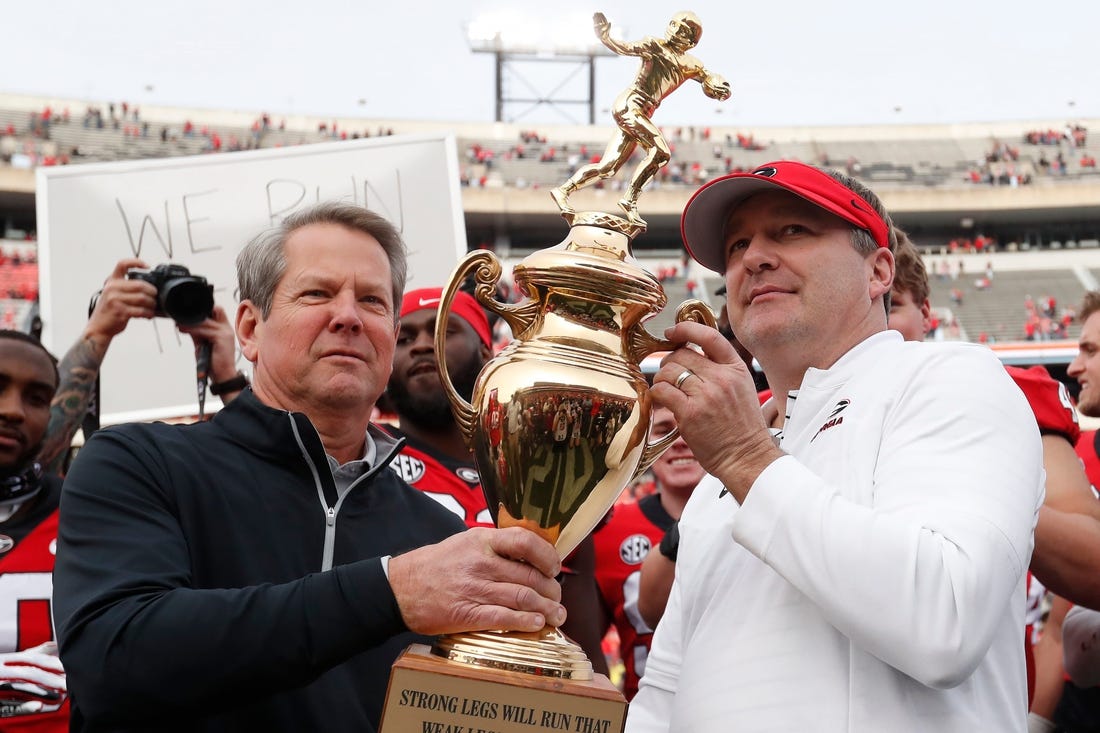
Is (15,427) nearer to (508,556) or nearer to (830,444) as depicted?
(508,556)

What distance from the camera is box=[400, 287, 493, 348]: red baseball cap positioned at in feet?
10.8

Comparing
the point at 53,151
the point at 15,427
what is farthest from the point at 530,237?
the point at 15,427

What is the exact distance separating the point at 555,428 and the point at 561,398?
0.04 meters

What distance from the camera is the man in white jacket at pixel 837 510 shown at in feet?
4.35

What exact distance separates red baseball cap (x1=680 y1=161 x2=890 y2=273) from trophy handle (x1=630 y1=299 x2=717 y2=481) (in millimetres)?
264

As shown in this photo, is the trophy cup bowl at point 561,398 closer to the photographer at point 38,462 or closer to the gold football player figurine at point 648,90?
the gold football player figurine at point 648,90

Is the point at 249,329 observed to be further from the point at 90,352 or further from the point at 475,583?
the point at 90,352

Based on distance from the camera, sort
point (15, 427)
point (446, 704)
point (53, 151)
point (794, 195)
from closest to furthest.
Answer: point (446, 704), point (794, 195), point (15, 427), point (53, 151)

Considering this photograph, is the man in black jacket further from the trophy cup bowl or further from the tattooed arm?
the tattooed arm

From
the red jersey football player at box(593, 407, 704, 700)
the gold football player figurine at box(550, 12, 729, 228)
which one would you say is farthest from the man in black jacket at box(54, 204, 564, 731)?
the red jersey football player at box(593, 407, 704, 700)

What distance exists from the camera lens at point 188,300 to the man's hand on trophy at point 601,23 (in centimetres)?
146

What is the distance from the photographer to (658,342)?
1581mm

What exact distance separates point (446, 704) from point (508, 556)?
0.19m

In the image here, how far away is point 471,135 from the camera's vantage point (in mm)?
34938
